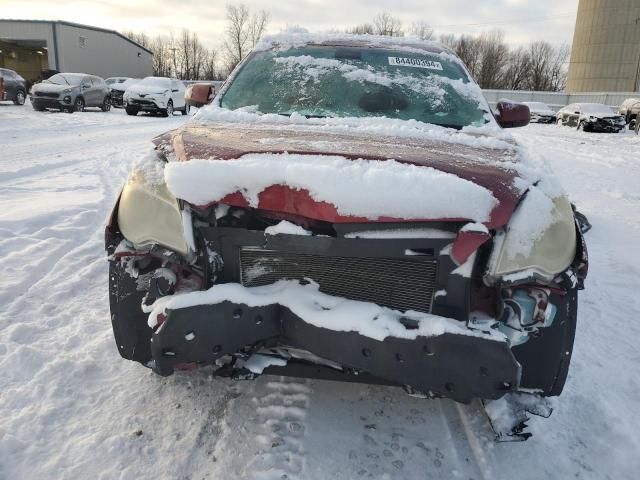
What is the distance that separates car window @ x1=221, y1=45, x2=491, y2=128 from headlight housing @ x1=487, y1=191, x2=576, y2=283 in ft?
4.31

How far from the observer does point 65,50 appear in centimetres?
3997

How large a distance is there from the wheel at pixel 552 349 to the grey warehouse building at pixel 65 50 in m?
38.7

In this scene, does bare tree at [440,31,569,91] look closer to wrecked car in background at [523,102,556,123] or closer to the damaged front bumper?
wrecked car in background at [523,102,556,123]

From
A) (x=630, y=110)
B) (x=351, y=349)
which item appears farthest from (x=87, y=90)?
(x=630, y=110)

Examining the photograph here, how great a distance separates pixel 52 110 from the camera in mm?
18359

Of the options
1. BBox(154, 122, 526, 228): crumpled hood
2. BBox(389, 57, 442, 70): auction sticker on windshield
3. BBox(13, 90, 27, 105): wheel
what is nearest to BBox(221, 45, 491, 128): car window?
BBox(389, 57, 442, 70): auction sticker on windshield

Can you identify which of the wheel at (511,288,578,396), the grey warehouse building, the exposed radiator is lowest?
the wheel at (511,288,578,396)

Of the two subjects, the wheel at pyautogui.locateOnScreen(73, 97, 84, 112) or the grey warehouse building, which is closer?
the wheel at pyautogui.locateOnScreen(73, 97, 84, 112)

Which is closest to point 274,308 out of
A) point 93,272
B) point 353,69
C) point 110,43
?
point 353,69

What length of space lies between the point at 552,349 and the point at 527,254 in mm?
405

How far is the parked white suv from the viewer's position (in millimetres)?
19047

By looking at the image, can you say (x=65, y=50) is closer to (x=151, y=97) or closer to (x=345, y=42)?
(x=151, y=97)

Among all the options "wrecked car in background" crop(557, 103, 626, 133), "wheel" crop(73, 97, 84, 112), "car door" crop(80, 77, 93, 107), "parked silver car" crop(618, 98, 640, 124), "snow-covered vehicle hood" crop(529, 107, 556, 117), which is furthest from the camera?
"snow-covered vehicle hood" crop(529, 107, 556, 117)

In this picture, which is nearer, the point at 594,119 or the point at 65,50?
the point at 594,119
